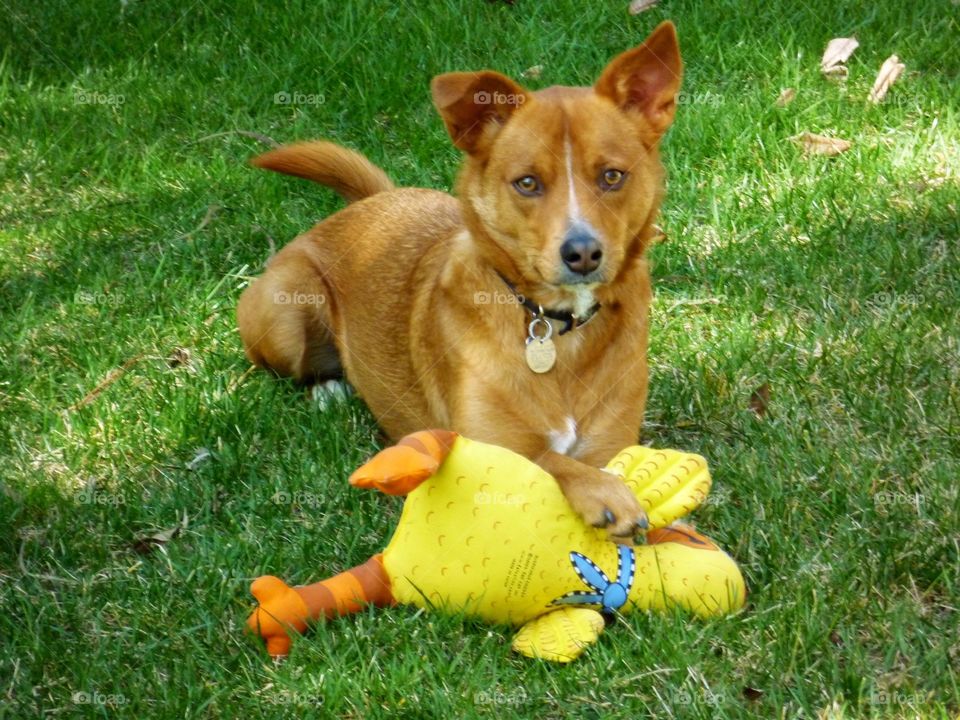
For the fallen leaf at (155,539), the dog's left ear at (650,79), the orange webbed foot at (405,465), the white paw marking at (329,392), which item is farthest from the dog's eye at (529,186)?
the fallen leaf at (155,539)

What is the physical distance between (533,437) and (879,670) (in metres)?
1.22

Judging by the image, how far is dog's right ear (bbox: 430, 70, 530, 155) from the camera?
3.93 meters

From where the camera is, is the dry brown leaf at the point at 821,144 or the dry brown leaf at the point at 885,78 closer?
the dry brown leaf at the point at 821,144

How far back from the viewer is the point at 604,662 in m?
3.23
